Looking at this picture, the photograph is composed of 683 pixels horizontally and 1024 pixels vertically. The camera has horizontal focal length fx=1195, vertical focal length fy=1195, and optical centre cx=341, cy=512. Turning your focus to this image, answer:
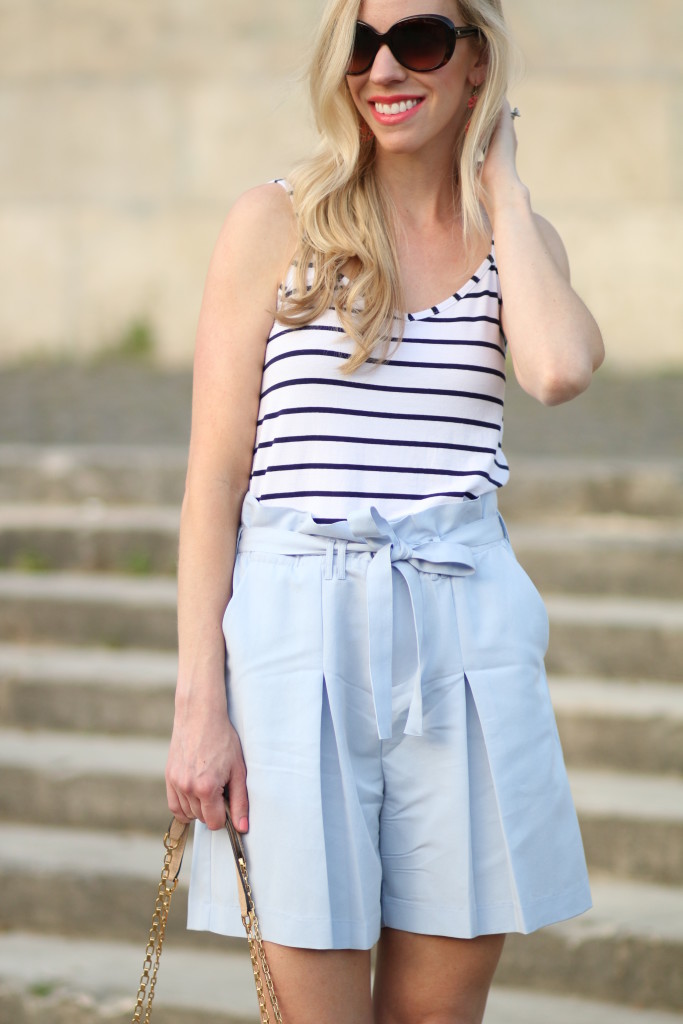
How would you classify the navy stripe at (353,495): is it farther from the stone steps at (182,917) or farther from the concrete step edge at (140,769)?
the concrete step edge at (140,769)

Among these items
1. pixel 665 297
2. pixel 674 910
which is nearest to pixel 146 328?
pixel 665 297

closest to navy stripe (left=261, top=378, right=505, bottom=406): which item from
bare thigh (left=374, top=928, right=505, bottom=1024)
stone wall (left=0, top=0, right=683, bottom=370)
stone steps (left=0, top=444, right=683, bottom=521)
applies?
bare thigh (left=374, top=928, right=505, bottom=1024)

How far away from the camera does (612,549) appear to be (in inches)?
168

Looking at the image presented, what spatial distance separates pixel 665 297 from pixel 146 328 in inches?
119

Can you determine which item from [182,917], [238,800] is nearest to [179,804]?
[238,800]

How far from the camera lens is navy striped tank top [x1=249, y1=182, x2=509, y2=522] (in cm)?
182

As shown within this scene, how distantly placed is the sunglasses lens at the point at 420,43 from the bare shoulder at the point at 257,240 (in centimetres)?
31

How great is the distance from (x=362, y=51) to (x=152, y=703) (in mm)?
2554

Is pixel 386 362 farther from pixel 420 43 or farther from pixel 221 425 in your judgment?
pixel 420 43

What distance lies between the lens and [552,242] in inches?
80.3

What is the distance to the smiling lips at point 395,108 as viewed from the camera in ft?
6.23

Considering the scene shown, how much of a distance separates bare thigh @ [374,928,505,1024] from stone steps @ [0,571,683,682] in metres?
2.18

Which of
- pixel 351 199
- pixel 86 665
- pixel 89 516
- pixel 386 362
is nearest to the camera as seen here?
pixel 386 362

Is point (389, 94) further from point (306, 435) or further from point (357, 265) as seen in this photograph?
point (306, 435)
